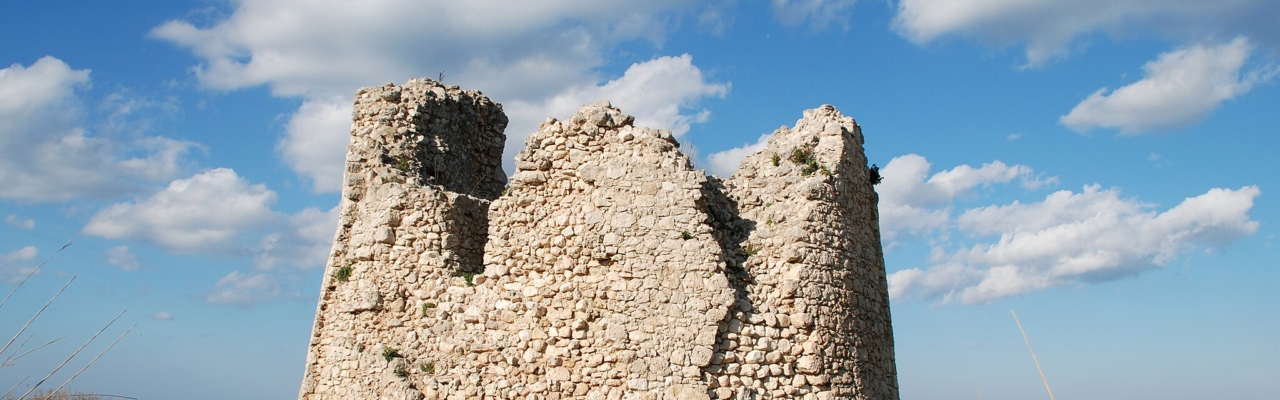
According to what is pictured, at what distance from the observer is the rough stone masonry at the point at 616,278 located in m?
11.2

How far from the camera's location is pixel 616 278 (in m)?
11.6

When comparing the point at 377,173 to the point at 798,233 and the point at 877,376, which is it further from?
the point at 877,376

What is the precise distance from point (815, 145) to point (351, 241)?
21.1 ft

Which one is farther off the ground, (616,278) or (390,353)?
(616,278)

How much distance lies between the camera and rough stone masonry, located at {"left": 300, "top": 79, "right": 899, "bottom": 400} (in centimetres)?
1120

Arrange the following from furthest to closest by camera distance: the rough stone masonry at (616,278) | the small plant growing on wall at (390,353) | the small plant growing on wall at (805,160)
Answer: the small plant growing on wall at (390,353)
the small plant growing on wall at (805,160)
the rough stone masonry at (616,278)

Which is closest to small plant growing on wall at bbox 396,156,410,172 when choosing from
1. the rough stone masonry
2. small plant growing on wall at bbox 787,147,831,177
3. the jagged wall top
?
the jagged wall top

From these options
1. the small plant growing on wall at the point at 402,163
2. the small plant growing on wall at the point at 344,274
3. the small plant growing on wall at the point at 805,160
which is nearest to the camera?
the small plant growing on wall at the point at 805,160

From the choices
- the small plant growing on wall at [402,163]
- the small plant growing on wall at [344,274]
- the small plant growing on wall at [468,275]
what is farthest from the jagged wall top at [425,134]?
the small plant growing on wall at [468,275]

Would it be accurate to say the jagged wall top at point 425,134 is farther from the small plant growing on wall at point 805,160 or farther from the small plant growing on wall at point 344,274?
the small plant growing on wall at point 805,160

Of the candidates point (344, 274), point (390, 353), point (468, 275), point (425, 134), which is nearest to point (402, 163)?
point (425, 134)

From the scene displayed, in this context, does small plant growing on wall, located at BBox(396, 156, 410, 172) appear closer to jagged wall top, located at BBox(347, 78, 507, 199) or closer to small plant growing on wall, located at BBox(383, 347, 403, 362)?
jagged wall top, located at BBox(347, 78, 507, 199)

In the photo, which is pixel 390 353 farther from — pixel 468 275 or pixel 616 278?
pixel 616 278

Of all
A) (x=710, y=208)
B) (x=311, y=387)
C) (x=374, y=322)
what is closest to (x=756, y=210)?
(x=710, y=208)
